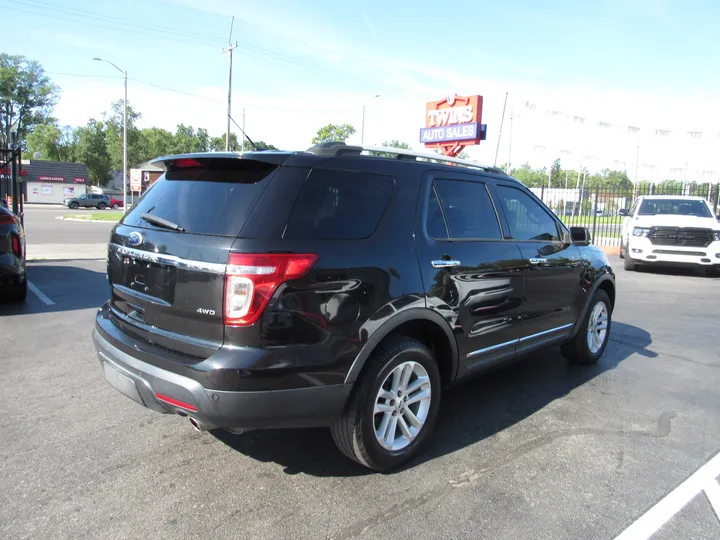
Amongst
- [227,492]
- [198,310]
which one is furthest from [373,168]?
[227,492]

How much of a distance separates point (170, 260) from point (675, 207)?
13.6 meters

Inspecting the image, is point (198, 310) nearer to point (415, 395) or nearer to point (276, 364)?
point (276, 364)

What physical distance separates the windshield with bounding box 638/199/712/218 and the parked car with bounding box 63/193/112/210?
161 feet

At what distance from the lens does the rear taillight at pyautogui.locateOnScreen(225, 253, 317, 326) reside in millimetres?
2439

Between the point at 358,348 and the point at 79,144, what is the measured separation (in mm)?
83260

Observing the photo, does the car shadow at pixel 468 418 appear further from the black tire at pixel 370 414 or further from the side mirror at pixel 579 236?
the side mirror at pixel 579 236

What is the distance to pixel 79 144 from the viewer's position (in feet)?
241

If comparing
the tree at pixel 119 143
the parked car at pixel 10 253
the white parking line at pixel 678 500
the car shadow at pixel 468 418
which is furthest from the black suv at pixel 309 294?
the tree at pixel 119 143

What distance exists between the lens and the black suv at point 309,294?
2.47 meters

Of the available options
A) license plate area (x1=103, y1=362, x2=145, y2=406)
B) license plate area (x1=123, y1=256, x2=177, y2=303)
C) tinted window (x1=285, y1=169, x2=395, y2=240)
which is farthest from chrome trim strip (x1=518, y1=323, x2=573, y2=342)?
license plate area (x1=103, y1=362, x2=145, y2=406)

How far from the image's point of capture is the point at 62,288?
8.27 meters

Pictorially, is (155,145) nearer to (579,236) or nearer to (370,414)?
(579,236)

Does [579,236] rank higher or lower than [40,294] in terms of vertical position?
higher

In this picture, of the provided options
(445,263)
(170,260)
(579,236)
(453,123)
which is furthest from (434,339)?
(453,123)
